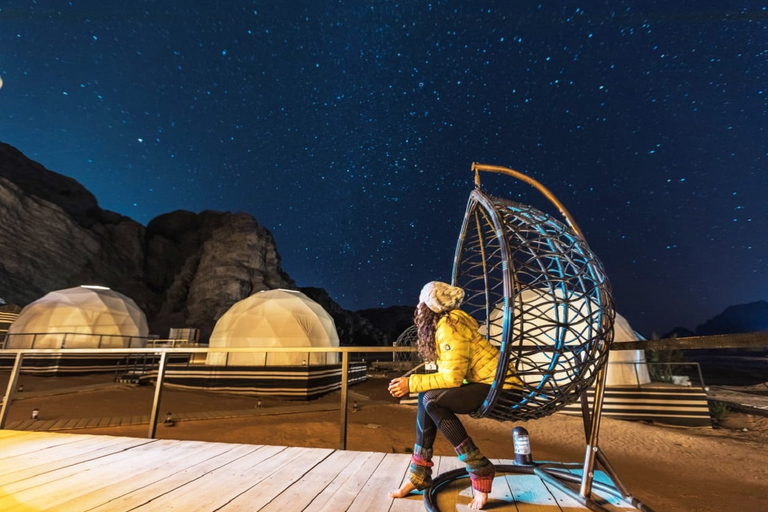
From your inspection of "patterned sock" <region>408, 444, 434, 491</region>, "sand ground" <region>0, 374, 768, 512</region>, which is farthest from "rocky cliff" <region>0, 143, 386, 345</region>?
"patterned sock" <region>408, 444, 434, 491</region>

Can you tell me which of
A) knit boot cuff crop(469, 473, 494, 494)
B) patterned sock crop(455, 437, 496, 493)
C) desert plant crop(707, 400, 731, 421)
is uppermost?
patterned sock crop(455, 437, 496, 493)

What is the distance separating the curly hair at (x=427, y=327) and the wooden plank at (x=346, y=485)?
91 cm

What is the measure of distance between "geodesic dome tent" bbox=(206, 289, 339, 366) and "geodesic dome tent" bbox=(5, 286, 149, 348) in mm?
6256

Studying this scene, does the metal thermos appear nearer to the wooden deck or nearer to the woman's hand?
the wooden deck

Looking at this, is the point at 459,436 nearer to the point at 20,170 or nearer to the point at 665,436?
the point at 665,436

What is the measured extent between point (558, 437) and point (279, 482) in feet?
23.5

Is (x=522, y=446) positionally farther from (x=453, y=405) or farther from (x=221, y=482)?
(x=221, y=482)

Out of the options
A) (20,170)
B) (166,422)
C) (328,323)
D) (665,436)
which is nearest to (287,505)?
(166,422)

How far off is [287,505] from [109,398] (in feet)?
36.3

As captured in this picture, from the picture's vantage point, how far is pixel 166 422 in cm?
710

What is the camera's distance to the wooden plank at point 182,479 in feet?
6.32

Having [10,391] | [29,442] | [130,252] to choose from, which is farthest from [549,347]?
[130,252]

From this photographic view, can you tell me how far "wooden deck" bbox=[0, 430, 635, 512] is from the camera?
1934mm

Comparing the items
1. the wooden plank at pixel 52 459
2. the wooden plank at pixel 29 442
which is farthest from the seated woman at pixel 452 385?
the wooden plank at pixel 29 442
